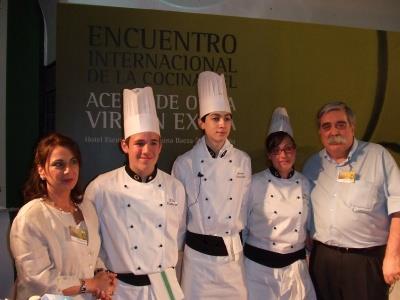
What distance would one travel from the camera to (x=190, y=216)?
6.37ft

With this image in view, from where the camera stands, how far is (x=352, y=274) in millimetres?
1937

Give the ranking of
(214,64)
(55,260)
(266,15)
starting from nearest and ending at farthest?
(55,260), (214,64), (266,15)

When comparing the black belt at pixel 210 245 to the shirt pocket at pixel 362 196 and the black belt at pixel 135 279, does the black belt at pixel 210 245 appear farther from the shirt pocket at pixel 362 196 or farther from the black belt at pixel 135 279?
the shirt pocket at pixel 362 196

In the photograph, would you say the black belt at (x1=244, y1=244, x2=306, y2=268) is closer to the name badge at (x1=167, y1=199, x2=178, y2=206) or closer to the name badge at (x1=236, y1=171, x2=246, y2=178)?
the name badge at (x1=236, y1=171, x2=246, y2=178)

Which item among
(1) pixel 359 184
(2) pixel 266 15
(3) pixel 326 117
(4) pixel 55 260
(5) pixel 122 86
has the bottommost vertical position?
(4) pixel 55 260

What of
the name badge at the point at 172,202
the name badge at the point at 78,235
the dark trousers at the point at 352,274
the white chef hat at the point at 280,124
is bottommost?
the dark trousers at the point at 352,274

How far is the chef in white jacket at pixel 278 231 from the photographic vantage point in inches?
76.1

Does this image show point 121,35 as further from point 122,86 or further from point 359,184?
point 359,184

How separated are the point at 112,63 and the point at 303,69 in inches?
40.6

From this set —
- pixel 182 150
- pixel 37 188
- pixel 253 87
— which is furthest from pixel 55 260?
pixel 253 87

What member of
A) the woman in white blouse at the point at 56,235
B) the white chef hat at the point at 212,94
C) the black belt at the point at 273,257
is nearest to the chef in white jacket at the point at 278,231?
the black belt at the point at 273,257

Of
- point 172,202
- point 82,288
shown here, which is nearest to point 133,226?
point 172,202

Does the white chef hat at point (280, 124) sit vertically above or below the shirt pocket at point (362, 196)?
above

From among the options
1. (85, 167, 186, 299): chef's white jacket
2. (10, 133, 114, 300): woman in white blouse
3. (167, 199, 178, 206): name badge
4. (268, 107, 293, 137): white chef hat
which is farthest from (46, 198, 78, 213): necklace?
(268, 107, 293, 137): white chef hat
